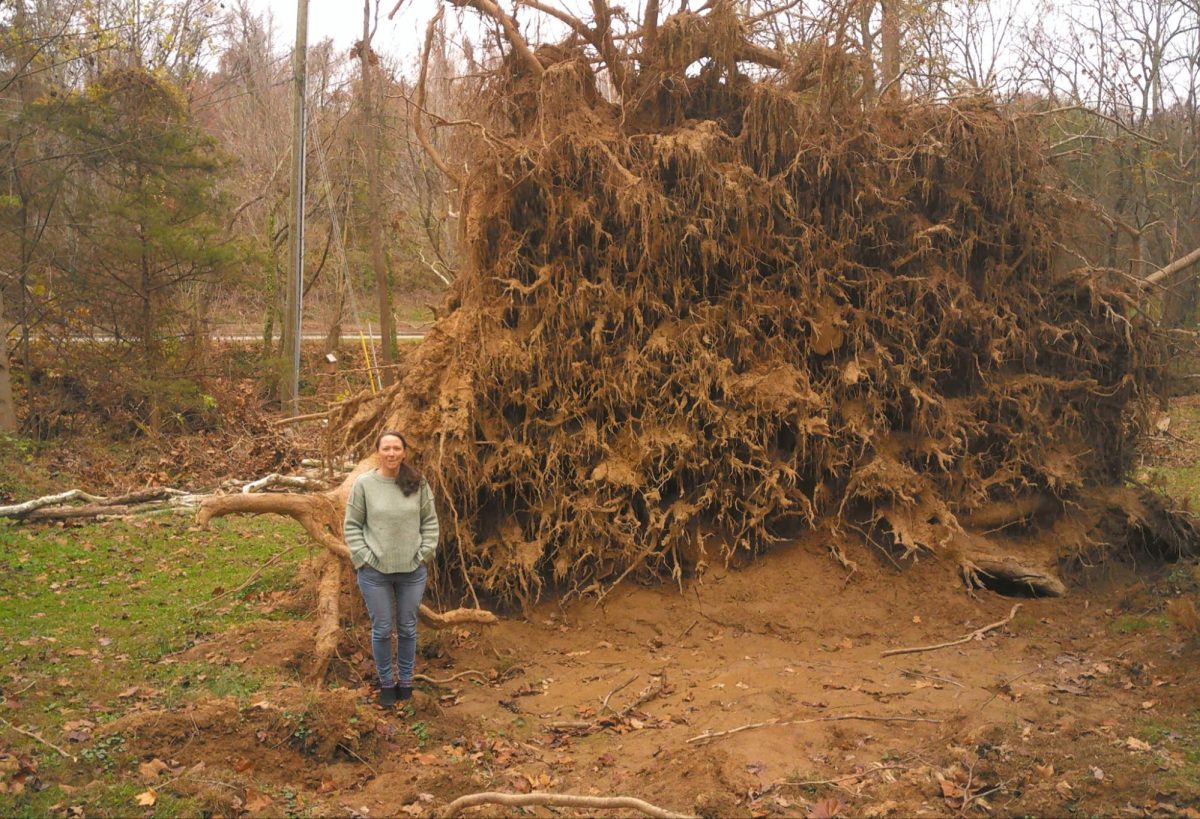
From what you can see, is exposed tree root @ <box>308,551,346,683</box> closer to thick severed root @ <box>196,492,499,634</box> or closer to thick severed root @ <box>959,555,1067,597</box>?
thick severed root @ <box>196,492,499,634</box>

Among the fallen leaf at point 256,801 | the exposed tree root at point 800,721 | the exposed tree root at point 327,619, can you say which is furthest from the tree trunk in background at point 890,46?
the fallen leaf at point 256,801

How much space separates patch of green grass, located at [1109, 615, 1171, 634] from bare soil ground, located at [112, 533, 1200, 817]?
27mm

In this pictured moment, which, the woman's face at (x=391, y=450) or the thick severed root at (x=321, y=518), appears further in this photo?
the thick severed root at (x=321, y=518)

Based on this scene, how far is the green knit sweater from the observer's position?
6859 millimetres

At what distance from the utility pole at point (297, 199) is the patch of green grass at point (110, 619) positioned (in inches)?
234

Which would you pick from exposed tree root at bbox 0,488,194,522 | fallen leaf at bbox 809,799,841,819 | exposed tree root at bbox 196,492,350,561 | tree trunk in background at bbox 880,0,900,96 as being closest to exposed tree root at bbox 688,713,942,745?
fallen leaf at bbox 809,799,841,819

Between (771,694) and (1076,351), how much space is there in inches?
206

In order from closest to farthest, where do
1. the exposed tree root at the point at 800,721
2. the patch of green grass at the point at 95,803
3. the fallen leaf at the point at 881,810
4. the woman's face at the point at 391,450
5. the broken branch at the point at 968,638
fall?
the patch of green grass at the point at 95,803 → the fallen leaf at the point at 881,810 → the exposed tree root at the point at 800,721 → the woman's face at the point at 391,450 → the broken branch at the point at 968,638

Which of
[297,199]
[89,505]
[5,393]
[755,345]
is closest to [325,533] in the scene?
[755,345]

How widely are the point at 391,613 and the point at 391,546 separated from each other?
517 millimetres

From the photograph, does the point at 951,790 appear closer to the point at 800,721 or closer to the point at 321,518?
the point at 800,721

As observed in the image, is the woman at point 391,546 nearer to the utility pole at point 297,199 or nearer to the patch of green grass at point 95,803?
the patch of green grass at point 95,803

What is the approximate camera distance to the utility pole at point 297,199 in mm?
18328

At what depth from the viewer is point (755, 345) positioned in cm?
941
